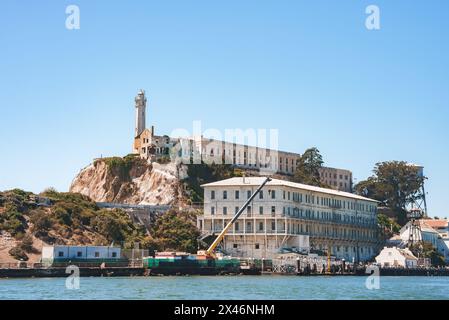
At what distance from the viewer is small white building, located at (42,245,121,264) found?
2936 inches

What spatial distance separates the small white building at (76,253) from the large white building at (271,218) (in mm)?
20394

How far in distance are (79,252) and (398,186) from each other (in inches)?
3045

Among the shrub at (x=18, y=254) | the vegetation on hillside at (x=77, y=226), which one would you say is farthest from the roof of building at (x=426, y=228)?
the shrub at (x=18, y=254)

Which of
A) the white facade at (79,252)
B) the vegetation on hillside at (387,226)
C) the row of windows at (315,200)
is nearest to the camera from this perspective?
the white facade at (79,252)

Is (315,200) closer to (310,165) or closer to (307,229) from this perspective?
(307,229)

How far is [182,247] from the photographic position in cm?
9481

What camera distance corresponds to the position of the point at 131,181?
12388cm

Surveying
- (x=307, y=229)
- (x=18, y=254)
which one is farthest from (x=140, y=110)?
(x=18, y=254)

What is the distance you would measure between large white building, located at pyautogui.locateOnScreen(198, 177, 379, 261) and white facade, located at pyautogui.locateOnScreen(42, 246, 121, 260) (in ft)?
65.2

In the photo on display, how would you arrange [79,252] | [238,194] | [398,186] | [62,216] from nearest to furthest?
[79,252] < [62,216] < [238,194] < [398,186]

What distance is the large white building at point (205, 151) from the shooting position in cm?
12644

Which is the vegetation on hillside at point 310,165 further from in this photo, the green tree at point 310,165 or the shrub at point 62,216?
the shrub at point 62,216

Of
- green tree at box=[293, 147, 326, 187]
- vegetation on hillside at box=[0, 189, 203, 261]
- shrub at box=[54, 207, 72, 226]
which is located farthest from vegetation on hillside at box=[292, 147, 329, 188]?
shrub at box=[54, 207, 72, 226]
